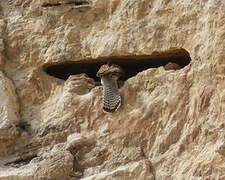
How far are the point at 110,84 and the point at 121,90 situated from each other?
9 cm

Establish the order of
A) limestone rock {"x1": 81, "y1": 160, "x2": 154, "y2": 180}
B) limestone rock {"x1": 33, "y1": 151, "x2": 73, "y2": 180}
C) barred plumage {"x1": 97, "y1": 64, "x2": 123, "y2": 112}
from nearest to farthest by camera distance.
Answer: limestone rock {"x1": 81, "y1": 160, "x2": 154, "y2": 180}
limestone rock {"x1": 33, "y1": 151, "x2": 73, "y2": 180}
barred plumage {"x1": 97, "y1": 64, "x2": 123, "y2": 112}

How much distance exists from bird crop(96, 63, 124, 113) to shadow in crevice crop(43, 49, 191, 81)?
0.11 meters

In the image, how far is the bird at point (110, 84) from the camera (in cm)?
438

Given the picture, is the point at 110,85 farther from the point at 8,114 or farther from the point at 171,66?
the point at 8,114

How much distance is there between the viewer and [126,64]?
15.5 ft

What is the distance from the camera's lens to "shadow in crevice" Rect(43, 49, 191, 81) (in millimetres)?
4504

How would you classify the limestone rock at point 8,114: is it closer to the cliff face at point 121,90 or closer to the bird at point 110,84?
the cliff face at point 121,90

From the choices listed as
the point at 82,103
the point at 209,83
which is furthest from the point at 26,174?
the point at 209,83

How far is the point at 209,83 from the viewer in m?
4.02

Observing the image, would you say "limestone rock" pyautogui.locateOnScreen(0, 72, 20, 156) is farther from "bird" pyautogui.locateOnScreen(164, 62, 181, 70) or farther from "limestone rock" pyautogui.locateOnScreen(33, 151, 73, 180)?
"bird" pyautogui.locateOnScreen(164, 62, 181, 70)

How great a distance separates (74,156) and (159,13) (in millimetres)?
1217

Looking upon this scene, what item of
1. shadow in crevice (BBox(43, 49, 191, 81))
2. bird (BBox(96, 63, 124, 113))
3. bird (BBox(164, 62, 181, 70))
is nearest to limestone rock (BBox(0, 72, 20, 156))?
shadow in crevice (BBox(43, 49, 191, 81))

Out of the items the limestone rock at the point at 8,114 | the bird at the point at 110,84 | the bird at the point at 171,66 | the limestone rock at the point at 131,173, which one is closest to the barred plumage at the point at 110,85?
the bird at the point at 110,84

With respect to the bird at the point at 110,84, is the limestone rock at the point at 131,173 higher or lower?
lower
